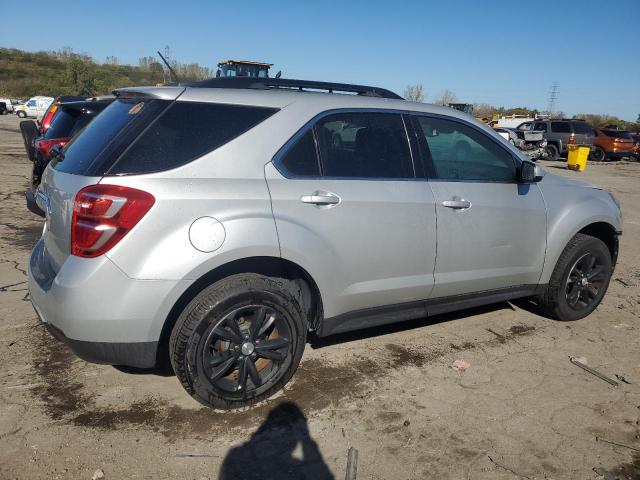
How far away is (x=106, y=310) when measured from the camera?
2543 mm

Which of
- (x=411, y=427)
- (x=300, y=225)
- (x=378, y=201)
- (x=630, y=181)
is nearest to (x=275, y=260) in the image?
(x=300, y=225)

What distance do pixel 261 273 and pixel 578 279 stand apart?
2951 millimetres

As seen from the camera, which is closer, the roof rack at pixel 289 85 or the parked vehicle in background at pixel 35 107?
the roof rack at pixel 289 85

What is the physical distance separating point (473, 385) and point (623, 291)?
10.2 ft

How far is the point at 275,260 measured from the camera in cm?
297

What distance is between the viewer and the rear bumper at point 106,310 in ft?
8.29

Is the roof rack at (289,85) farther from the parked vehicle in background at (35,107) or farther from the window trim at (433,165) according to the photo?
the parked vehicle in background at (35,107)

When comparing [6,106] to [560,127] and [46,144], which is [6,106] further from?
[46,144]

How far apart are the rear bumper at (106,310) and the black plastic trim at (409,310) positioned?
1.09 meters

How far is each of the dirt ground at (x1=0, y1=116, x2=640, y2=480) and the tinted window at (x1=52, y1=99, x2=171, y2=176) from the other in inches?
53.4

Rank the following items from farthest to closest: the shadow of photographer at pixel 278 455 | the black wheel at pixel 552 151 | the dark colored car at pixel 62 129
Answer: the black wheel at pixel 552 151 < the dark colored car at pixel 62 129 < the shadow of photographer at pixel 278 455

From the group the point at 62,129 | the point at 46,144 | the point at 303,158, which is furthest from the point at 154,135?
the point at 62,129

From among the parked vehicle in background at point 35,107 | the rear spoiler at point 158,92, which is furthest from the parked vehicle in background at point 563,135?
the parked vehicle in background at point 35,107

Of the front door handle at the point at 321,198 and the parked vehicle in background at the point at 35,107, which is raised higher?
the front door handle at the point at 321,198
